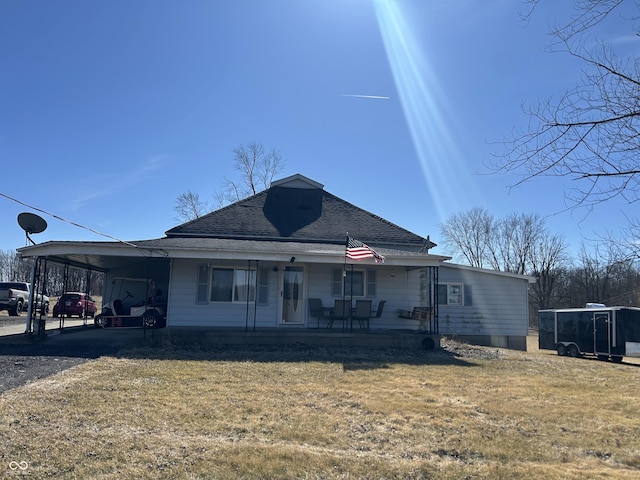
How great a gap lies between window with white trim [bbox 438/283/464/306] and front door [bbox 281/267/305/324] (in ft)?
18.3

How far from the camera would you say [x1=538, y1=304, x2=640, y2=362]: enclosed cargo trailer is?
15734 mm

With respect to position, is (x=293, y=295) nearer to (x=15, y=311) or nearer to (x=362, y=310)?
(x=362, y=310)

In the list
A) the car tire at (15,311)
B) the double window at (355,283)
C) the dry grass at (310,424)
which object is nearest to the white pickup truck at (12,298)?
the car tire at (15,311)

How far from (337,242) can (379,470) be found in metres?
13.3

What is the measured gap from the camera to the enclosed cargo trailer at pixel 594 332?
15.7 metres

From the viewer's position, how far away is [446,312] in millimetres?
16984

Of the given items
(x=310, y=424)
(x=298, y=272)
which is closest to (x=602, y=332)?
(x=298, y=272)

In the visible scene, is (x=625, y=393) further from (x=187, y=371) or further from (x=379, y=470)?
(x=187, y=371)

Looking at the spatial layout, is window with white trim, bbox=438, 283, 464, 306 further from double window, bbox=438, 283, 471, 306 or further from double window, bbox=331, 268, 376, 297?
double window, bbox=331, 268, 376, 297

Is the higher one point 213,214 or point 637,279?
point 213,214

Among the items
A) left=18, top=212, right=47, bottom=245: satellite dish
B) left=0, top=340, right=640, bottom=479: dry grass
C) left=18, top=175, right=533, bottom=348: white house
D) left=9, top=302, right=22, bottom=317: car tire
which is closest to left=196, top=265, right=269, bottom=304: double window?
left=18, top=175, right=533, bottom=348: white house

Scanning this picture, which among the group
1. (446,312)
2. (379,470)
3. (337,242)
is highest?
(337,242)

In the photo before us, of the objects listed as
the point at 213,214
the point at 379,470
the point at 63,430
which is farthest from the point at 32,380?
the point at 213,214

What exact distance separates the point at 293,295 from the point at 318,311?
107cm
